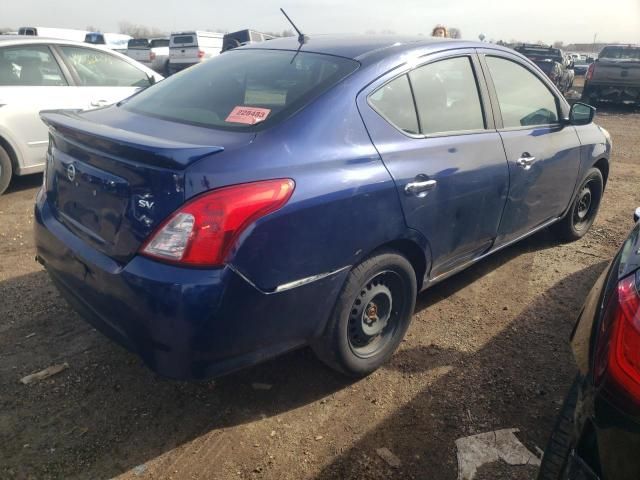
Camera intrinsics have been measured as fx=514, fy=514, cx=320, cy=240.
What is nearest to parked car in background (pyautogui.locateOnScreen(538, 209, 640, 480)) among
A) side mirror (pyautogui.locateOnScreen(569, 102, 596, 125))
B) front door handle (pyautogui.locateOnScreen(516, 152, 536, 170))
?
front door handle (pyautogui.locateOnScreen(516, 152, 536, 170))

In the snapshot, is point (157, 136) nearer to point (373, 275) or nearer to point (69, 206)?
point (69, 206)

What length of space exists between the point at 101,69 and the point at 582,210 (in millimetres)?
5308

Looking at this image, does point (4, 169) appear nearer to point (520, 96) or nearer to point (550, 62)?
point (520, 96)

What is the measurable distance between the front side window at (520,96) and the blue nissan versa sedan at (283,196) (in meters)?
0.03

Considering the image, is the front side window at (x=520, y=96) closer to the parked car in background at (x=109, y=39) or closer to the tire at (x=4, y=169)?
the tire at (x=4, y=169)

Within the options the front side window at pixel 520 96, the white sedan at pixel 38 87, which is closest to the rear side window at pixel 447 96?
the front side window at pixel 520 96

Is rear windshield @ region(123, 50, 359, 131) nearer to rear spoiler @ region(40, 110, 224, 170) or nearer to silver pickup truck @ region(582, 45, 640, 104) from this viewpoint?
rear spoiler @ region(40, 110, 224, 170)

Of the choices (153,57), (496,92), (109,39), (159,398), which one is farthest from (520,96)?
(109,39)

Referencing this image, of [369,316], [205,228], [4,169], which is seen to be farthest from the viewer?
[4,169]

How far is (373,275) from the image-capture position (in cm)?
249

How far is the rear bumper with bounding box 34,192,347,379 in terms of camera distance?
190cm

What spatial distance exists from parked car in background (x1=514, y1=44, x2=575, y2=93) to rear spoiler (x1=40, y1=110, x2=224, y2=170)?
15.8 m

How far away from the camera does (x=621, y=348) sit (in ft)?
4.42

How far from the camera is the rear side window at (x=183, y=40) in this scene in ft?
64.8
